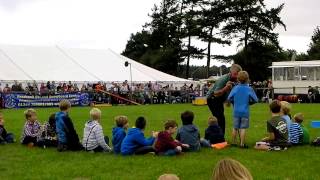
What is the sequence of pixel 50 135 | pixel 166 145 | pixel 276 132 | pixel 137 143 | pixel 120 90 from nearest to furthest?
pixel 166 145
pixel 137 143
pixel 276 132
pixel 50 135
pixel 120 90

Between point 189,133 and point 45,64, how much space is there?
29136 mm

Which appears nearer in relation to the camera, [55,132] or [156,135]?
[156,135]

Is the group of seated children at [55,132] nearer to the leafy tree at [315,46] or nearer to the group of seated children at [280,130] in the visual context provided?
the group of seated children at [280,130]

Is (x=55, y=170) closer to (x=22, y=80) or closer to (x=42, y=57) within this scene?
(x=22, y=80)

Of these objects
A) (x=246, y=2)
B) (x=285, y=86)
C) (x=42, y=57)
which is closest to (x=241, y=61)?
(x=246, y=2)

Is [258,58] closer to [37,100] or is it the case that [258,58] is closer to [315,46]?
[315,46]

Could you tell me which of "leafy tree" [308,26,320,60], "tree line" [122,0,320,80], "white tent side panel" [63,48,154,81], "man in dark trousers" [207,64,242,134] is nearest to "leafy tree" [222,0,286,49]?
"tree line" [122,0,320,80]

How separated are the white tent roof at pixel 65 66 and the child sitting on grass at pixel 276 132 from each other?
87.1 ft

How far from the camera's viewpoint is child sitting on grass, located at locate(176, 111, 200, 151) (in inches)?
440

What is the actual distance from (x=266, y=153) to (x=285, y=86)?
34203 mm

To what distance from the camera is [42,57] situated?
130 feet

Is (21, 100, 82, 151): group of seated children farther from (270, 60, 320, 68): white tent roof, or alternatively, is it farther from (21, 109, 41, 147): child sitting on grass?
(270, 60, 320, 68): white tent roof

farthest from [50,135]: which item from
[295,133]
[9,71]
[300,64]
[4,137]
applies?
[300,64]

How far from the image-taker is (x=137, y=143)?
10.9 m
